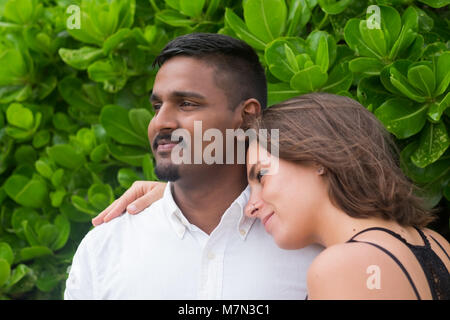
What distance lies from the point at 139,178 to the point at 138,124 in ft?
0.67

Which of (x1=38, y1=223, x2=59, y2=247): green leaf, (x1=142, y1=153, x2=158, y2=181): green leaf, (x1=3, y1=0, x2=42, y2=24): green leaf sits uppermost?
(x1=3, y1=0, x2=42, y2=24): green leaf

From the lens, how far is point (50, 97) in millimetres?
2568

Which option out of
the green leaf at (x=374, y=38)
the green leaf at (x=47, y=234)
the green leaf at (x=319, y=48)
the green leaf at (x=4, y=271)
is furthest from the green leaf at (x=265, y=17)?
the green leaf at (x=4, y=271)

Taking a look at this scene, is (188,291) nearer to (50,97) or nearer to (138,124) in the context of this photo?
(138,124)

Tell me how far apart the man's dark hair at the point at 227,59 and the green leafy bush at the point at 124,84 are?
0.12 m

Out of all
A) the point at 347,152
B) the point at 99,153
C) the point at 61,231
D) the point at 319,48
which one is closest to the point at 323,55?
the point at 319,48

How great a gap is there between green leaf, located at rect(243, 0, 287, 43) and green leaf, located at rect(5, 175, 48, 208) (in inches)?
40.8

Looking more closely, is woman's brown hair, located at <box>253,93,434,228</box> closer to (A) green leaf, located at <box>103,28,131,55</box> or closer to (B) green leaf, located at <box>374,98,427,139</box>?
(B) green leaf, located at <box>374,98,427,139</box>

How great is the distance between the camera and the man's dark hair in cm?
160

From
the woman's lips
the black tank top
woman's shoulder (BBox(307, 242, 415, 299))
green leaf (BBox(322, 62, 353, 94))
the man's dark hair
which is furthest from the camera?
green leaf (BBox(322, 62, 353, 94))

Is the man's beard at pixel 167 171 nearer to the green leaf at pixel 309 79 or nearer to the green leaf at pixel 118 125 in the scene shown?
the green leaf at pixel 309 79

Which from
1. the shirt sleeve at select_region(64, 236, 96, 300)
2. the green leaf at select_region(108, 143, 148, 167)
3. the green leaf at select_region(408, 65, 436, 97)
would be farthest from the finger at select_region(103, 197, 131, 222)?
the green leaf at select_region(408, 65, 436, 97)

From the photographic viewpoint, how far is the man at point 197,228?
60.9 inches

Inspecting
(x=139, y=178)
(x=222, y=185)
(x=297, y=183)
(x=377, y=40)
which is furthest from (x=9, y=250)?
(x=377, y=40)
